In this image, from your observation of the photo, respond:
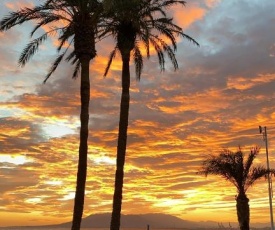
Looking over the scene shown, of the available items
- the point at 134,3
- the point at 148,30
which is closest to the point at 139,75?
the point at 148,30

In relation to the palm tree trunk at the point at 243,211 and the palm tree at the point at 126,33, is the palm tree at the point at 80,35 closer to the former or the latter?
the palm tree at the point at 126,33

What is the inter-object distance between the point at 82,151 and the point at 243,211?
58.8 ft

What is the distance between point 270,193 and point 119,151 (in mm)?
21507

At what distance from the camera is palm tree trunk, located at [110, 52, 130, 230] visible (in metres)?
24.2

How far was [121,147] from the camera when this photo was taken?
25.1 metres

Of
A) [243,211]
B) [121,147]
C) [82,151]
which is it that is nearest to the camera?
[82,151]

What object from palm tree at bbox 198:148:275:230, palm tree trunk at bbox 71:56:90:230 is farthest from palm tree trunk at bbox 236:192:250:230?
palm tree trunk at bbox 71:56:90:230

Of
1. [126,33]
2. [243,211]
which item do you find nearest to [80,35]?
[126,33]

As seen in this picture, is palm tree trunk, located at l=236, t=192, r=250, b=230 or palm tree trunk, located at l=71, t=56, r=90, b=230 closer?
palm tree trunk, located at l=71, t=56, r=90, b=230

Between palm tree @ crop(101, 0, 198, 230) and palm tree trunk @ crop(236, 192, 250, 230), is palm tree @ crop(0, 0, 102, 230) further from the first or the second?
palm tree trunk @ crop(236, 192, 250, 230)

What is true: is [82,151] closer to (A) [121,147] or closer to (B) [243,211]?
(A) [121,147]

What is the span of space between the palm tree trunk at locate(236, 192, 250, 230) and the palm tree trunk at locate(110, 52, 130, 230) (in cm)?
1394

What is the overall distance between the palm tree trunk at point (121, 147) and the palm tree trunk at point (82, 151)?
129 inches

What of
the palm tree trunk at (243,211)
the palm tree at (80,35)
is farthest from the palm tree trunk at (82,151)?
the palm tree trunk at (243,211)
